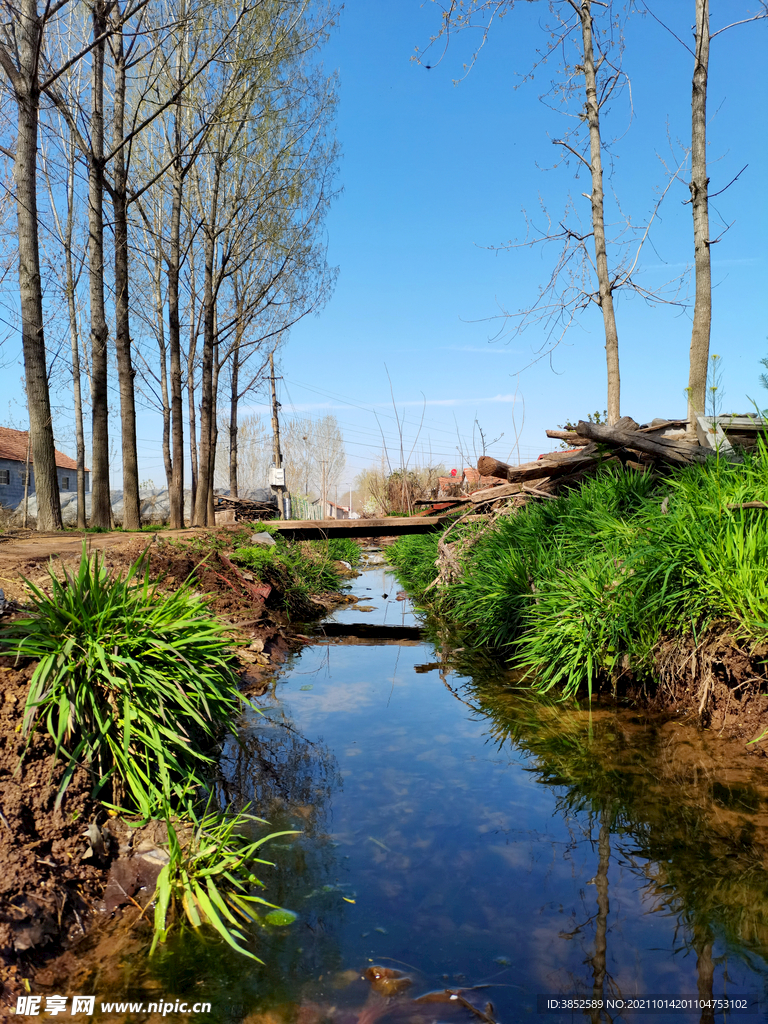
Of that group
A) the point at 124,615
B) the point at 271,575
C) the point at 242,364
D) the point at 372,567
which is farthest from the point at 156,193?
the point at 124,615

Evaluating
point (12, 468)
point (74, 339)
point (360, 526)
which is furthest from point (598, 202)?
point (12, 468)

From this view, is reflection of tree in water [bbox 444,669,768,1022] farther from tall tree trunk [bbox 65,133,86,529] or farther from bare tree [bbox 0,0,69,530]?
tall tree trunk [bbox 65,133,86,529]

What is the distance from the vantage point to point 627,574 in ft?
14.4

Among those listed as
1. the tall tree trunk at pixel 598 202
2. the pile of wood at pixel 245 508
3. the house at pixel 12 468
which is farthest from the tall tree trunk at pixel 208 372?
the house at pixel 12 468

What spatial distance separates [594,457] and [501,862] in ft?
16.8

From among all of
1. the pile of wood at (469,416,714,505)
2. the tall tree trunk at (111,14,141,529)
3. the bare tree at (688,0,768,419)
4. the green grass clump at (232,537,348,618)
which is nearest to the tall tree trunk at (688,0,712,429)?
the bare tree at (688,0,768,419)

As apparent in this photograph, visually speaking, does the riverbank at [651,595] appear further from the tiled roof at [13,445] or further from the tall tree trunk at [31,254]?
the tiled roof at [13,445]

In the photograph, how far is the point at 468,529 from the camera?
8.03 m

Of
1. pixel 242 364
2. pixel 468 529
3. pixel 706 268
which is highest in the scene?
pixel 242 364

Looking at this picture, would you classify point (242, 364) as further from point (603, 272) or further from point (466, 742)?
point (466, 742)

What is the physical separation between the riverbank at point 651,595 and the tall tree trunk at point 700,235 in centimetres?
313

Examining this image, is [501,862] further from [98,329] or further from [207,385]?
[207,385]

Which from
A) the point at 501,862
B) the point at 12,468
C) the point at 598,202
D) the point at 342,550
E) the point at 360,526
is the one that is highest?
the point at 598,202

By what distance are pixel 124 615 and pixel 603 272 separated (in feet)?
34.3
